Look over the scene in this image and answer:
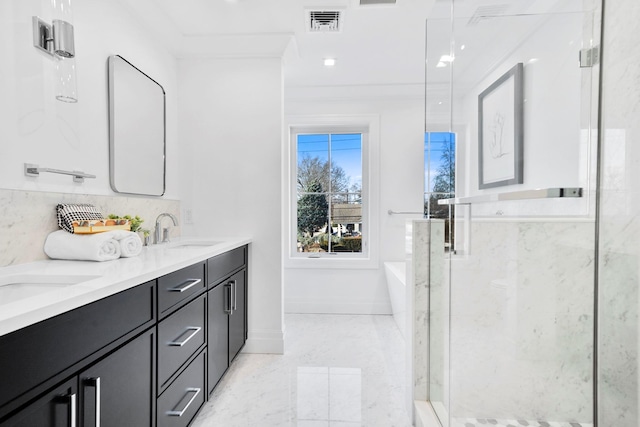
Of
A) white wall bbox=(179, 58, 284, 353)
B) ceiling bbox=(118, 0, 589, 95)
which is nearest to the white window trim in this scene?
ceiling bbox=(118, 0, 589, 95)

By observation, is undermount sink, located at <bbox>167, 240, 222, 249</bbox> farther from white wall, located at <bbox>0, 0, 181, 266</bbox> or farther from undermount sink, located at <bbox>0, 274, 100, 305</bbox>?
undermount sink, located at <bbox>0, 274, 100, 305</bbox>

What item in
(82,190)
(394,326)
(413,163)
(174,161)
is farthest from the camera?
(413,163)

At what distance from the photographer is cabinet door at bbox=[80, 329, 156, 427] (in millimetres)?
942

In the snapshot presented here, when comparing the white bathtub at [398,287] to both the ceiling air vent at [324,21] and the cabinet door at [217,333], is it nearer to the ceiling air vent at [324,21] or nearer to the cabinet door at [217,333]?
the cabinet door at [217,333]

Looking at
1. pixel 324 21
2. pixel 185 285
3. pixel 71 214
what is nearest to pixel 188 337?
pixel 185 285

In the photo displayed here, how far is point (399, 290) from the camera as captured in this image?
3021mm

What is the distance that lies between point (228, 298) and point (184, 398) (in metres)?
0.70

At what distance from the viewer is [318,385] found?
219 cm

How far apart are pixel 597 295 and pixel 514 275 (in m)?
0.25

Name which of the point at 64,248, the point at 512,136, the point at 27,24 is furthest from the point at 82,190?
the point at 512,136

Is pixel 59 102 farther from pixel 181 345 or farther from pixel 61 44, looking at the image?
pixel 181 345

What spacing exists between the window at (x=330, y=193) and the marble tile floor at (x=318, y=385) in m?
1.04

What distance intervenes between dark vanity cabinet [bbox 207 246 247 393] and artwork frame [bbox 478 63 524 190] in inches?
56.6

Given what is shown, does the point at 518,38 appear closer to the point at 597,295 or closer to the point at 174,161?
the point at 597,295
